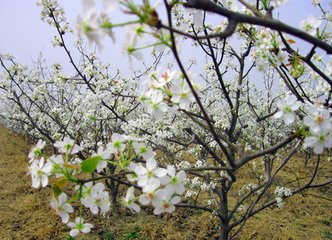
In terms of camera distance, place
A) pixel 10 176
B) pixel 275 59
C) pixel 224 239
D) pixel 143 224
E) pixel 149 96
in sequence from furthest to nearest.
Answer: pixel 10 176 < pixel 143 224 < pixel 224 239 < pixel 275 59 < pixel 149 96

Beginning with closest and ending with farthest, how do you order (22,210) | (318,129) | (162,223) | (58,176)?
1. (318,129)
2. (58,176)
3. (162,223)
4. (22,210)

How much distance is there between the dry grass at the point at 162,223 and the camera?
5.16m

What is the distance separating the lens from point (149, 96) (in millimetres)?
1296

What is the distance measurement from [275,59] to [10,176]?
8.68m

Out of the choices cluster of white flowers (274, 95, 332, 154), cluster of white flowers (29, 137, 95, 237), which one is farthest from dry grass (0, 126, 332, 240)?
cluster of white flowers (274, 95, 332, 154)

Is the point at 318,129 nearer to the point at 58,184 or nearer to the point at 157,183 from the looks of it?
the point at 157,183

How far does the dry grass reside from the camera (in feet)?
16.9

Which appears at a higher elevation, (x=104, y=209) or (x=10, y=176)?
(x=10, y=176)

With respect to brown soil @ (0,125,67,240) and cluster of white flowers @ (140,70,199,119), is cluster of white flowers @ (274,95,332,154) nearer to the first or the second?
cluster of white flowers @ (140,70,199,119)

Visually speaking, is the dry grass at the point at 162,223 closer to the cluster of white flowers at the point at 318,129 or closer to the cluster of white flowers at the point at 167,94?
the cluster of white flowers at the point at 167,94

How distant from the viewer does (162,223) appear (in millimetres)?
5516

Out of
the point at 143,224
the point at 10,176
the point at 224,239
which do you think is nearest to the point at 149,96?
the point at 224,239

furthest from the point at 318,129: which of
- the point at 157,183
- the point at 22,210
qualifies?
the point at 22,210

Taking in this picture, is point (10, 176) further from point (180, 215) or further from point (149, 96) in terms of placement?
point (149, 96)
